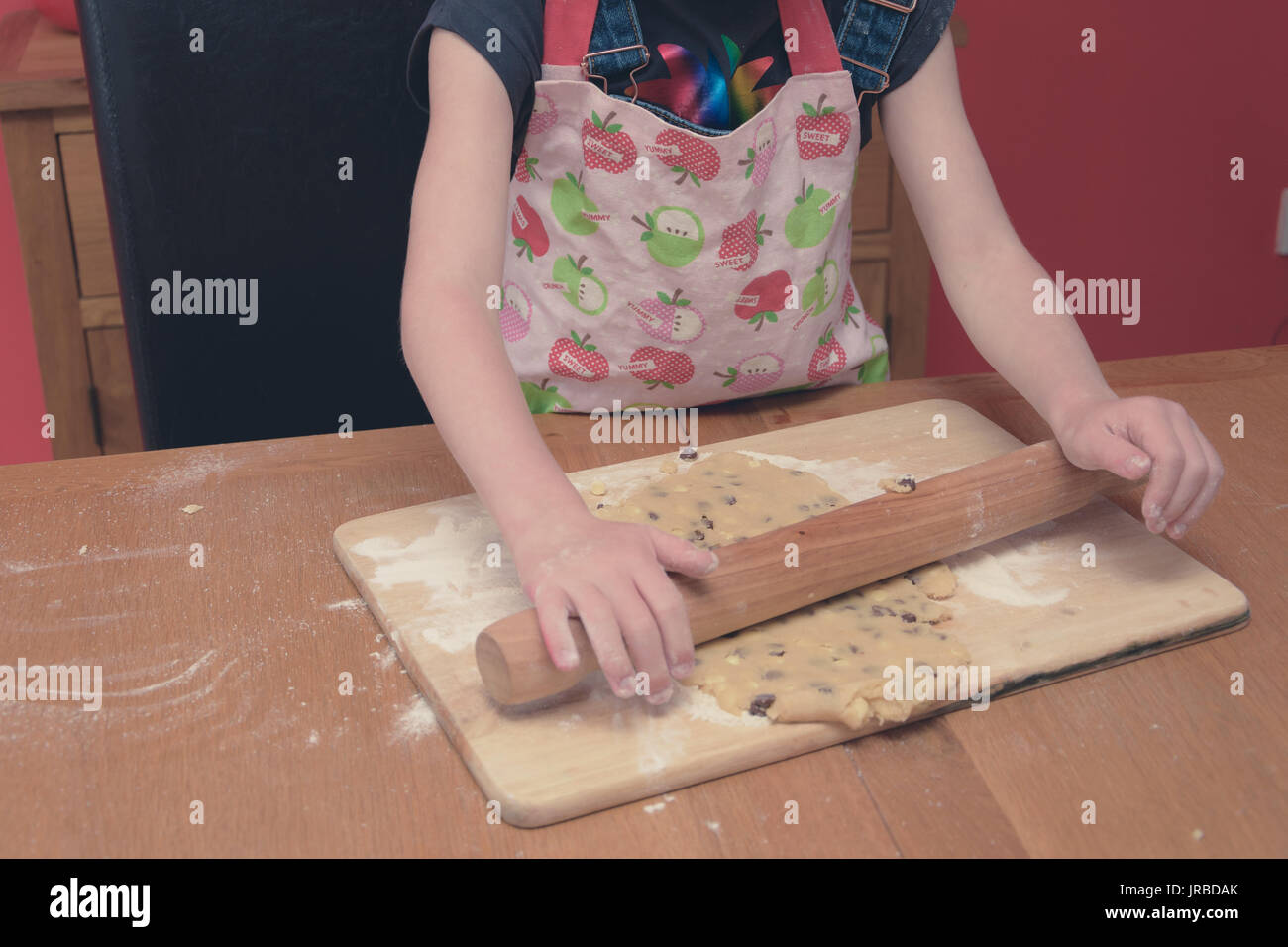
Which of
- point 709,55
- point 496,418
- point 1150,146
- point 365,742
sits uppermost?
point 709,55

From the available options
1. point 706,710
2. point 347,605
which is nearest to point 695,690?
point 706,710

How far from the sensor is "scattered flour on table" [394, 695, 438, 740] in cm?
68

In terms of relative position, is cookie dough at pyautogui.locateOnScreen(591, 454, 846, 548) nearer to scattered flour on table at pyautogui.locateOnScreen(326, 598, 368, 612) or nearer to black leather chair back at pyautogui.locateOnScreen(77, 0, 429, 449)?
scattered flour on table at pyautogui.locateOnScreen(326, 598, 368, 612)

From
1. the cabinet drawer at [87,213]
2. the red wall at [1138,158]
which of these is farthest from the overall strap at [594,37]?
the red wall at [1138,158]

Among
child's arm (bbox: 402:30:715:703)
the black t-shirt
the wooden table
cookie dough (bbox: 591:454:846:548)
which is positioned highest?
the black t-shirt

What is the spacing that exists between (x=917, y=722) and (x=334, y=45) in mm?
801

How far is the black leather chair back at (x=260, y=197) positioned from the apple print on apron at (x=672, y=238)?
0.63ft

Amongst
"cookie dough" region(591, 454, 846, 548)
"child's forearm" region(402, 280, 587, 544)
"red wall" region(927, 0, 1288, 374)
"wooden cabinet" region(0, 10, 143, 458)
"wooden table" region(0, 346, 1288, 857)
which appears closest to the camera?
"wooden table" region(0, 346, 1288, 857)

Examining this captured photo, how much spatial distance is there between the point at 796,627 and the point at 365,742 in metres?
Answer: 0.26

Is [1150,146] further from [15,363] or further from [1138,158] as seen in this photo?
[15,363]

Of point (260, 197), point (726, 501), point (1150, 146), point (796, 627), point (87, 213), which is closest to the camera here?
point (796, 627)

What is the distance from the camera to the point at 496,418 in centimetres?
77

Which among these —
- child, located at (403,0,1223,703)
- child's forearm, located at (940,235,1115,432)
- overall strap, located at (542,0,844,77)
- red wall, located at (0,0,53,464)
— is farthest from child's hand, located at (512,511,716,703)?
red wall, located at (0,0,53,464)

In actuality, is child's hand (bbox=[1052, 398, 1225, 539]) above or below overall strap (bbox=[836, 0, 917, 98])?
below
